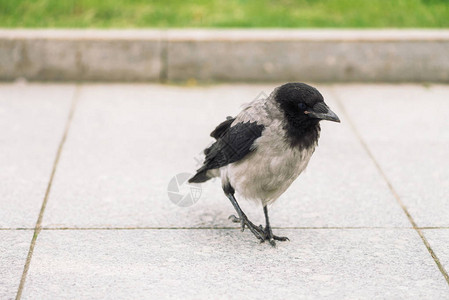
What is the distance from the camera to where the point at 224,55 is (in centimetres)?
738

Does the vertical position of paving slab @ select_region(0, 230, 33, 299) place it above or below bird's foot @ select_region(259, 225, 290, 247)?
below

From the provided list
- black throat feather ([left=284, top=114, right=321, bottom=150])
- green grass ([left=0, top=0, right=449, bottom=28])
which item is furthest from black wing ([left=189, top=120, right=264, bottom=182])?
green grass ([left=0, top=0, right=449, bottom=28])

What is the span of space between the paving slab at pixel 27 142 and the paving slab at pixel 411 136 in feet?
8.75

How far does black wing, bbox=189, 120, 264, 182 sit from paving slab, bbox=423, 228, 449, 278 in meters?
1.30

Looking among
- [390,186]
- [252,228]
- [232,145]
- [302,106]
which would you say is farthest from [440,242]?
[232,145]

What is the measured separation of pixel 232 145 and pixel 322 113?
65 cm

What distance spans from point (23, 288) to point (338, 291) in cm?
172

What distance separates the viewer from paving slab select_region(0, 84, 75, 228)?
195 inches

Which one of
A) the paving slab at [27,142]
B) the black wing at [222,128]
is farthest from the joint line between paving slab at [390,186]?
the paving slab at [27,142]

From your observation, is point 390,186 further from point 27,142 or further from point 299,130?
point 27,142

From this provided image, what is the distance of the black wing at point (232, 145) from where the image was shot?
4.28m

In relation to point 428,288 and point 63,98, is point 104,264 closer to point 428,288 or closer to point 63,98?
point 428,288

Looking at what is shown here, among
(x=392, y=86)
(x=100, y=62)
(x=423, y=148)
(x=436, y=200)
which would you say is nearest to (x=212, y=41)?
(x=100, y=62)

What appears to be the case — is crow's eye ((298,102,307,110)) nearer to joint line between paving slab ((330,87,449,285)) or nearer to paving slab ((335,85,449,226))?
joint line between paving slab ((330,87,449,285))
